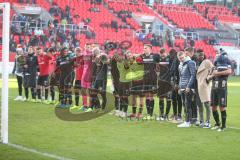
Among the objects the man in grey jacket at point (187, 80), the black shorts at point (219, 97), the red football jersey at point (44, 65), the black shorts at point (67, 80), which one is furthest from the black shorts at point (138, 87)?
the red football jersey at point (44, 65)

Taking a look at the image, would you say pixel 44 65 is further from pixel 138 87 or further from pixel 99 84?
pixel 138 87

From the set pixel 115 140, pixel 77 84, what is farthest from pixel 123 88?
pixel 115 140

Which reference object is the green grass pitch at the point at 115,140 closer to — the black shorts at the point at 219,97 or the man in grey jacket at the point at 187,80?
the man in grey jacket at the point at 187,80

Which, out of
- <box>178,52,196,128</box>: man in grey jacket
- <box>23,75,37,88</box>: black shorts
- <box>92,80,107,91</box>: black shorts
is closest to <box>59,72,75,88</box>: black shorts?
<box>23,75,37,88</box>: black shorts

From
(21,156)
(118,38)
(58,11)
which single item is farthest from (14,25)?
(21,156)

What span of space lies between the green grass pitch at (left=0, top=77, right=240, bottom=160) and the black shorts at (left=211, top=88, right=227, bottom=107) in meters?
0.62

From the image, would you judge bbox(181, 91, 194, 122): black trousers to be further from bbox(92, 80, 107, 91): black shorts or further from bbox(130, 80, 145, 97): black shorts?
bbox(92, 80, 107, 91): black shorts

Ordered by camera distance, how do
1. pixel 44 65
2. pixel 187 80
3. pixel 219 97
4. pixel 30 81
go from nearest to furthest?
pixel 219 97
pixel 187 80
pixel 44 65
pixel 30 81

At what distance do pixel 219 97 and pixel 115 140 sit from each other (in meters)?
2.68

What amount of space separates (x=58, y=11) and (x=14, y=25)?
654 centimetres

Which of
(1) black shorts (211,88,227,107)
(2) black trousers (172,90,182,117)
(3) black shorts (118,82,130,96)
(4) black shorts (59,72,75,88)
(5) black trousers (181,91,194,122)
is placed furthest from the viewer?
(4) black shorts (59,72,75,88)

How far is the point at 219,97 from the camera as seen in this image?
10.8 m

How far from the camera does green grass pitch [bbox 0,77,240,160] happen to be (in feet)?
26.3

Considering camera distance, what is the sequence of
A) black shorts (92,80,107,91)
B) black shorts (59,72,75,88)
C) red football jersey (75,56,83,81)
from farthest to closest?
black shorts (59,72,75,88), red football jersey (75,56,83,81), black shorts (92,80,107,91)
